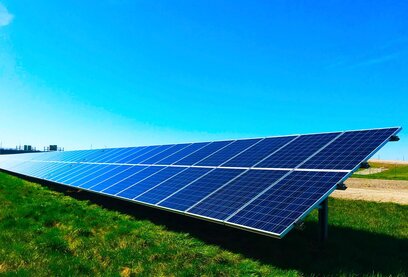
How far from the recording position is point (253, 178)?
10.2 m

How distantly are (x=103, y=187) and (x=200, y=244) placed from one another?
773 centimetres

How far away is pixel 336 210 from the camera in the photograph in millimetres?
15195

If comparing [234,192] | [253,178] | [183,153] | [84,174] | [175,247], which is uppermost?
[183,153]

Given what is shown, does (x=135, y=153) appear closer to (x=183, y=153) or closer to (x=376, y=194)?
(x=183, y=153)

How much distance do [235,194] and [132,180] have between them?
6711 millimetres

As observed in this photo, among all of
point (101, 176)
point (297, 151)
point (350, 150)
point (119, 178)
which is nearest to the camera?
point (350, 150)

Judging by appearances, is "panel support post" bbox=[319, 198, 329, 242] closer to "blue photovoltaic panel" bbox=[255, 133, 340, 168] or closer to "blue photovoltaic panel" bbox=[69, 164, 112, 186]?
"blue photovoltaic panel" bbox=[255, 133, 340, 168]

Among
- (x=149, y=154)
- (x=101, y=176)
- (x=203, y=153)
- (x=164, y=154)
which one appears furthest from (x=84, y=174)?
(x=203, y=153)

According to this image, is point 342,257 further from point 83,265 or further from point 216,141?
point 216,141

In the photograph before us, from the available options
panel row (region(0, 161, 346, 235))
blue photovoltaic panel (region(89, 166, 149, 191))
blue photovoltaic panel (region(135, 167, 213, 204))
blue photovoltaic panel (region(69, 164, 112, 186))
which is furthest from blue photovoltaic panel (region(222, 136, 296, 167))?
blue photovoltaic panel (region(69, 164, 112, 186))

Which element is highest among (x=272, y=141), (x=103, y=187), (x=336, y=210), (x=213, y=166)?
(x=272, y=141)

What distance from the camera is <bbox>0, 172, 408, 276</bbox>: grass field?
22.4 feet

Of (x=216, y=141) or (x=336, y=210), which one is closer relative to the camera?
(x=336, y=210)

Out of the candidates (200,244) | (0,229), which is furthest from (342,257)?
(0,229)
